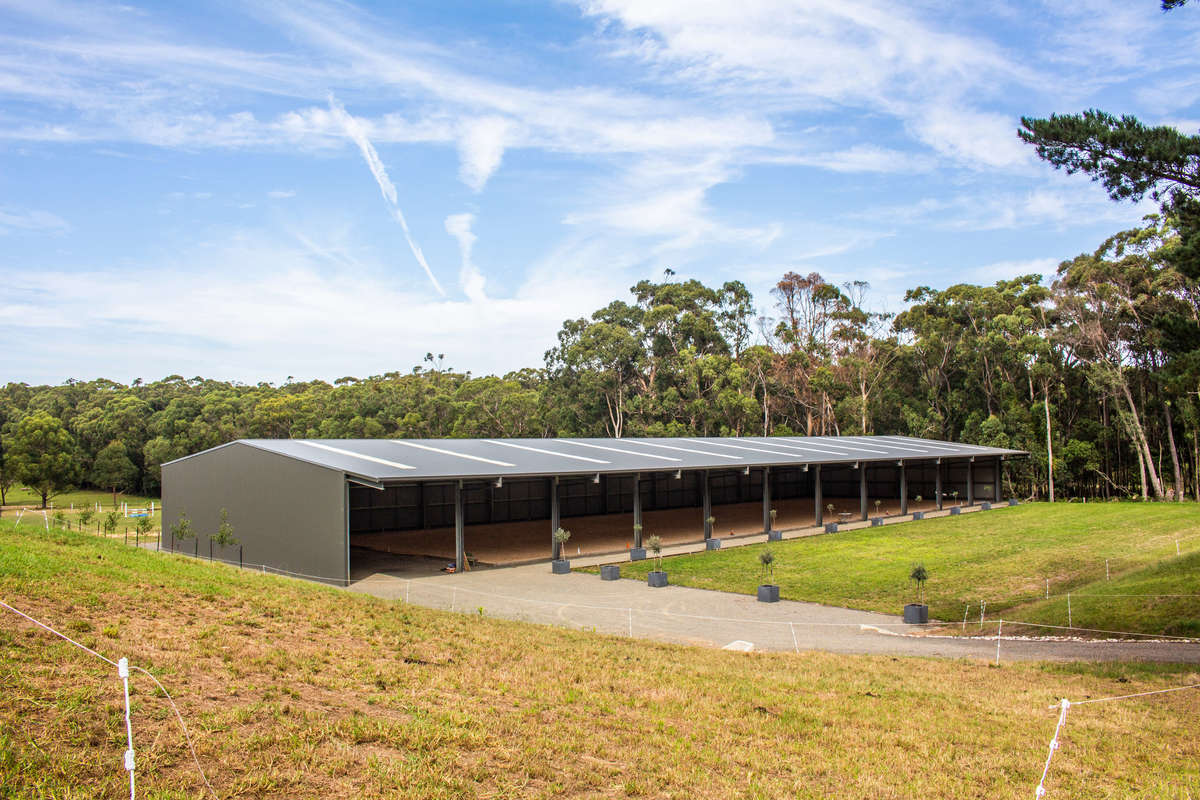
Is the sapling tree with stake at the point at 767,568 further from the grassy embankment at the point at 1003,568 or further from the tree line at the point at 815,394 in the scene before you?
the tree line at the point at 815,394

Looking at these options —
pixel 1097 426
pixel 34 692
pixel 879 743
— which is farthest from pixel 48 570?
pixel 1097 426

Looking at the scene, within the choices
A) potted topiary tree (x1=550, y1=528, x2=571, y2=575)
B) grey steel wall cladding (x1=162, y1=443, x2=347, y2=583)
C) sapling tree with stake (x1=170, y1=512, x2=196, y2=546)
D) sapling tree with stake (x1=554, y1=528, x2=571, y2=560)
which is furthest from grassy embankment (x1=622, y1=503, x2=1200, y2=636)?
sapling tree with stake (x1=170, y1=512, x2=196, y2=546)

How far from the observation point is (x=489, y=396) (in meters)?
70.4

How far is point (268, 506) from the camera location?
24312 millimetres

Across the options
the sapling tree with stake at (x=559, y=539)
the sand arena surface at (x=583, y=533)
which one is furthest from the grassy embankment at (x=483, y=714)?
the sand arena surface at (x=583, y=533)

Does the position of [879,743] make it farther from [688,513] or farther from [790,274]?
[790,274]

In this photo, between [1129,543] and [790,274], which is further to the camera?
[790,274]

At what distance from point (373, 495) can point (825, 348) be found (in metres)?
44.9

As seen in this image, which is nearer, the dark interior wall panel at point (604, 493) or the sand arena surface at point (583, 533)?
the sand arena surface at point (583, 533)

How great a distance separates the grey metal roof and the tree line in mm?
8713

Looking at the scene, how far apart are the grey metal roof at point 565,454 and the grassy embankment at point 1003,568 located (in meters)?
3.83

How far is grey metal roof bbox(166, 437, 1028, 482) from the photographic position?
23.5 metres

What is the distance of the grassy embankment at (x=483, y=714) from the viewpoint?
544 centimetres

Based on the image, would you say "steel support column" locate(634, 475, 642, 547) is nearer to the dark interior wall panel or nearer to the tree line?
the dark interior wall panel
